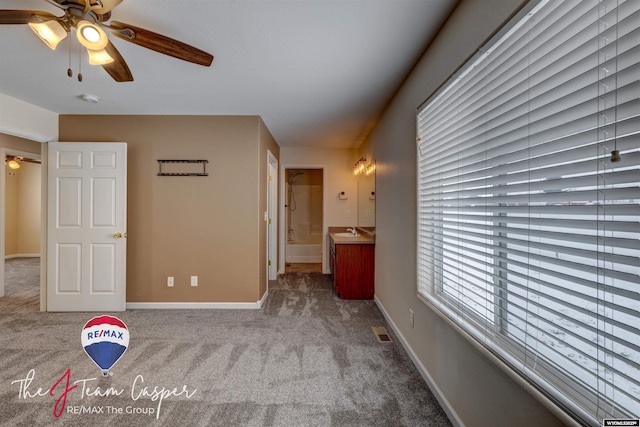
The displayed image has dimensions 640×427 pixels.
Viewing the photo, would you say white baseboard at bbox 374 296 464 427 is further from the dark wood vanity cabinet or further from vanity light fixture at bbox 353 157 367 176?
vanity light fixture at bbox 353 157 367 176

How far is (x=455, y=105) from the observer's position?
1.57m

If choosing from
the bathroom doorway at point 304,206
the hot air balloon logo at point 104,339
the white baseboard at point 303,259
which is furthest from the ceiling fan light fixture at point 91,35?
the white baseboard at point 303,259

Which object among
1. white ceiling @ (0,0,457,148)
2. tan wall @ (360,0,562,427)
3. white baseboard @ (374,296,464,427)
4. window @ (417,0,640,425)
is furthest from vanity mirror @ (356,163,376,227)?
window @ (417,0,640,425)

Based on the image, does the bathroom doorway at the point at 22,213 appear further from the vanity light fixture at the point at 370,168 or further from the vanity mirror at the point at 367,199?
the vanity light fixture at the point at 370,168

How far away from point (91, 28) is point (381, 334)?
306 cm

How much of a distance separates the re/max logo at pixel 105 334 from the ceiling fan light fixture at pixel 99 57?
1.62 metres

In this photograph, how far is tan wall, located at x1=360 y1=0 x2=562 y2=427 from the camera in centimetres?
116

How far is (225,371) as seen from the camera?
208cm

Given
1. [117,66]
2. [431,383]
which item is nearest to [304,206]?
[117,66]

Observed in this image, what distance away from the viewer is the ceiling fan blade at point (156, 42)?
4.88ft

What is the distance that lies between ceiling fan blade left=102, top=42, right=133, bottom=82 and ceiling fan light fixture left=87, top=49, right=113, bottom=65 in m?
0.03

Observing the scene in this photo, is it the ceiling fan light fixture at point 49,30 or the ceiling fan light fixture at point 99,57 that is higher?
the ceiling fan light fixture at point 49,30

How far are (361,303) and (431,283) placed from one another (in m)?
1.81

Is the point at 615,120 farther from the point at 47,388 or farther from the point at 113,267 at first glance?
the point at 113,267
